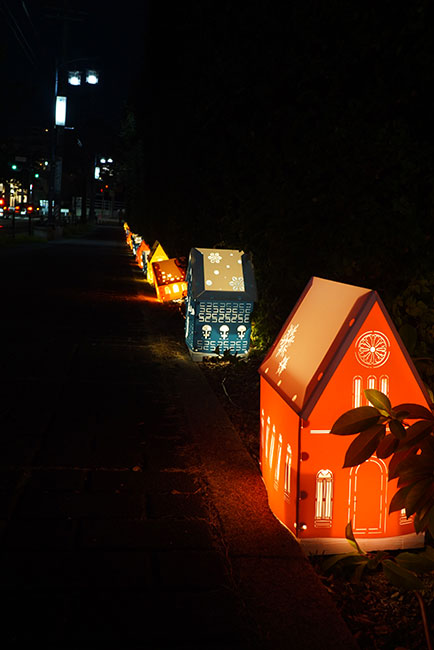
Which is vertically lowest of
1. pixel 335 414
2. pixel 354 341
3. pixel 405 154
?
pixel 335 414

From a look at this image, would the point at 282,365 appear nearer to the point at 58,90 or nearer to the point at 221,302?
the point at 221,302

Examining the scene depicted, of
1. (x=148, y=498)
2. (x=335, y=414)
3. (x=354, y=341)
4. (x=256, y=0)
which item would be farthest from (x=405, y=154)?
(x=256, y=0)

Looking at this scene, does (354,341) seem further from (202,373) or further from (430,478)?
(202,373)

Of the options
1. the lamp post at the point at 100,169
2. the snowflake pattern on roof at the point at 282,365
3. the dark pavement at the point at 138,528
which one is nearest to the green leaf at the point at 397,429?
the dark pavement at the point at 138,528

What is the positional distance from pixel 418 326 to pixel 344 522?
1.24m

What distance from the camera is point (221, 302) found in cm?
882

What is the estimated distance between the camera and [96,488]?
169 inches

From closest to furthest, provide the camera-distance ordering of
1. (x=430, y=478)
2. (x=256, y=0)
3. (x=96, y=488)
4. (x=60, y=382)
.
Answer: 1. (x=430, y=478)
2. (x=96, y=488)
3. (x=60, y=382)
4. (x=256, y=0)

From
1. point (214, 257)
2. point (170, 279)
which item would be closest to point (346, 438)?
point (214, 257)

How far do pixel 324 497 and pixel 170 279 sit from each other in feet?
39.8

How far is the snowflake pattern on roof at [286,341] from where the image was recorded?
410cm

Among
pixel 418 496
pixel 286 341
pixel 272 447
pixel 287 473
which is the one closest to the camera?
pixel 418 496

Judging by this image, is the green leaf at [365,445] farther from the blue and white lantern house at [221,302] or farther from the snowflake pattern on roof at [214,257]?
the snowflake pattern on roof at [214,257]

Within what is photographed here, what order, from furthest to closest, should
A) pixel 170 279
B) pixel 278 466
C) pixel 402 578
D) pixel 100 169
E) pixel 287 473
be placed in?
pixel 100 169 → pixel 170 279 → pixel 278 466 → pixel 287 473 → pixel 402 578
